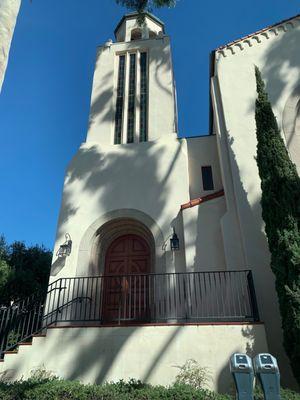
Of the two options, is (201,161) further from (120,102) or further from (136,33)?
(136,33)

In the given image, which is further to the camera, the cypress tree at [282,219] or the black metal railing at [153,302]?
the black metal railing at [153,302]

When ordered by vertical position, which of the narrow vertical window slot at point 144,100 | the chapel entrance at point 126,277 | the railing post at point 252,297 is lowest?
the railing post at point 252,297

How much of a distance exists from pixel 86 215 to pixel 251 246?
5385mm

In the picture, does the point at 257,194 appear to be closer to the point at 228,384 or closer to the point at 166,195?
the point at 166,195

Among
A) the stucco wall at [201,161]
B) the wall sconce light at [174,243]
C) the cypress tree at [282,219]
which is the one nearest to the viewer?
the cypress tree at [282,219]

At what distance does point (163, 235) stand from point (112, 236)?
2.01m

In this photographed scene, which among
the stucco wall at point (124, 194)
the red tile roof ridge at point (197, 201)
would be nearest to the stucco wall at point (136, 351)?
the stucco wall at point (124, 194)

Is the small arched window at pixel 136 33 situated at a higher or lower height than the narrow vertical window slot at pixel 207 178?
higher

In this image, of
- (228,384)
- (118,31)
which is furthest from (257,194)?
(118,31)

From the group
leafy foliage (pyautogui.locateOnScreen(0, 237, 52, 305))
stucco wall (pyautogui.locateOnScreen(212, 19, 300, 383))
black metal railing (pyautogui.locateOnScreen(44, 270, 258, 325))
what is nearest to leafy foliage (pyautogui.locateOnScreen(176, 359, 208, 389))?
black metal railing (pyautogui.locateOnScreen(44, 270, 258, 325))

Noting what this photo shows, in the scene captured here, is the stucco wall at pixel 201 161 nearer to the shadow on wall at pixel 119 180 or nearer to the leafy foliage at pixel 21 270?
the shadow on wall at pixel 119 180

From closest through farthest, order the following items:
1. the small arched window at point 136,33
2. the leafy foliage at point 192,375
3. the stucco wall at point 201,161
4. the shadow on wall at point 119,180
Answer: the leafy foliage at point 192,375
the shadow on wall at point 119,180
the stucco wall at point 201,161
the small arched window at point 136,33

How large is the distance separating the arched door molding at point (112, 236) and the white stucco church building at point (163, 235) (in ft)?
0.12

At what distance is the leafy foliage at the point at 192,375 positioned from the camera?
5.76 m
